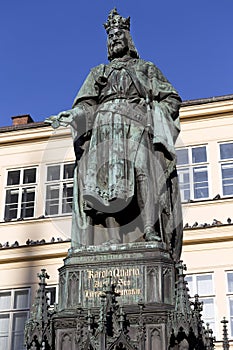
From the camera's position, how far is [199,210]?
24.2 metres

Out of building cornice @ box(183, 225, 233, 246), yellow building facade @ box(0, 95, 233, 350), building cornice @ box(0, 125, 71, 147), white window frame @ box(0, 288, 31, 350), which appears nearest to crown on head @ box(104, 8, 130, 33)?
yellow building facade @ box(0, 95, 233, 350)

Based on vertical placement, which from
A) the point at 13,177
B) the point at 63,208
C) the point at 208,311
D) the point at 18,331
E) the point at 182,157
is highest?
the point at 13,177

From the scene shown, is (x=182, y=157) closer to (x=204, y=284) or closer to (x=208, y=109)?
(x=208, y=109)

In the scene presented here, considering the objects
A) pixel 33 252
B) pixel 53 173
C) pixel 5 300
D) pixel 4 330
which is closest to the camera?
pixel 4 330

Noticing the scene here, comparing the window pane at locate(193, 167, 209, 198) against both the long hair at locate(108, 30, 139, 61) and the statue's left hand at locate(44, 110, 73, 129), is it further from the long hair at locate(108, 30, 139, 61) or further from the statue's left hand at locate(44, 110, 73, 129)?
the statue's left hand at locate(44, 110, 73, 129)

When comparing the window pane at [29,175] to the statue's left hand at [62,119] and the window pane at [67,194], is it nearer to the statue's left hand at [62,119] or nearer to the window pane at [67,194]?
the window pane at [67,194]

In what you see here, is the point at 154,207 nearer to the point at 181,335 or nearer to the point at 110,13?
the point at 181,335

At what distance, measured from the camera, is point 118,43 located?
1097 cm

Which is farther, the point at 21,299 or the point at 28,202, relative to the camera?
the point at 28,202

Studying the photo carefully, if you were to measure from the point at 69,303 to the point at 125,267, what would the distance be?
2.61 feet

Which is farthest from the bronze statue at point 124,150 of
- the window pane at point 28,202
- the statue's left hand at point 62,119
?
the window pane at point 28,202

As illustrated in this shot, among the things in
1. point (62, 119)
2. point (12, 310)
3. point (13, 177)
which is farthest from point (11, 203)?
point (62, 119)

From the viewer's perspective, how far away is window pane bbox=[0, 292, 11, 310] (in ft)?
80.3

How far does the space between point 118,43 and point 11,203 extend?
17062mm
